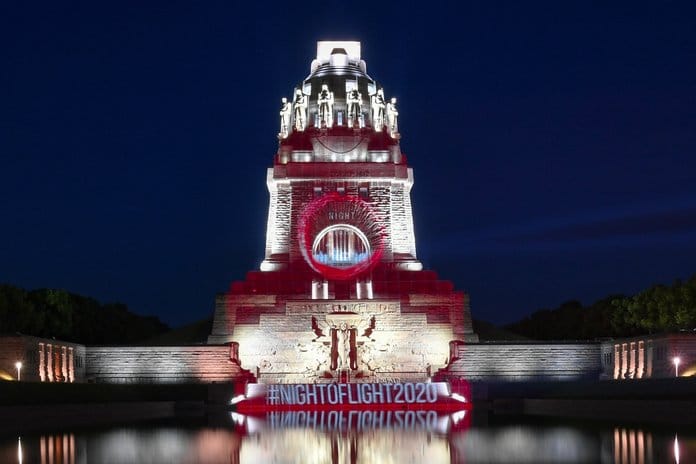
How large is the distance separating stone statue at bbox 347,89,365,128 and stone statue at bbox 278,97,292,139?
142 inches

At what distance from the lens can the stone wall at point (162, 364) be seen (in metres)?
46.2

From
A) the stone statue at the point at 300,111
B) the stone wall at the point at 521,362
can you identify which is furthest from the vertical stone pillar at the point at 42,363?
the stone statue at the point at 300,111

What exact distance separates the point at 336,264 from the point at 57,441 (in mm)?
33850

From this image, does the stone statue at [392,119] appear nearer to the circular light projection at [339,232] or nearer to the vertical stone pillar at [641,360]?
the circular light projection at [339,232]

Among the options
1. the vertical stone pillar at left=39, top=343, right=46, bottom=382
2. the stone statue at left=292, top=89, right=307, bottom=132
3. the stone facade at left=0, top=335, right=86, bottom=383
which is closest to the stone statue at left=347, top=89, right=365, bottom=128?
the stone statue at left=292, top=89, right=307, bottom=132

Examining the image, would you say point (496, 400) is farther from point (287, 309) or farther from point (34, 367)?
point (34, 367)

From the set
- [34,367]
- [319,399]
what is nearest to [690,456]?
[319,399]

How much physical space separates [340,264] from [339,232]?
1872mm

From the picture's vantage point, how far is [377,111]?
2286 inches

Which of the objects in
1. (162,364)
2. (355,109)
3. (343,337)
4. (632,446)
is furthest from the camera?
(355,109)

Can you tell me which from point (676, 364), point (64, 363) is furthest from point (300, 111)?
point (676, 364)

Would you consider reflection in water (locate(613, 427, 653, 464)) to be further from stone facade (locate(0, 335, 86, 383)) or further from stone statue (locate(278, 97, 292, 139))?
stone statue (locate(278, 97, 292, 139))

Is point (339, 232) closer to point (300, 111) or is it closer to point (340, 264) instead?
point (340, 264)

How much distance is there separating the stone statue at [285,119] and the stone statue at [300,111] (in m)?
0.55
